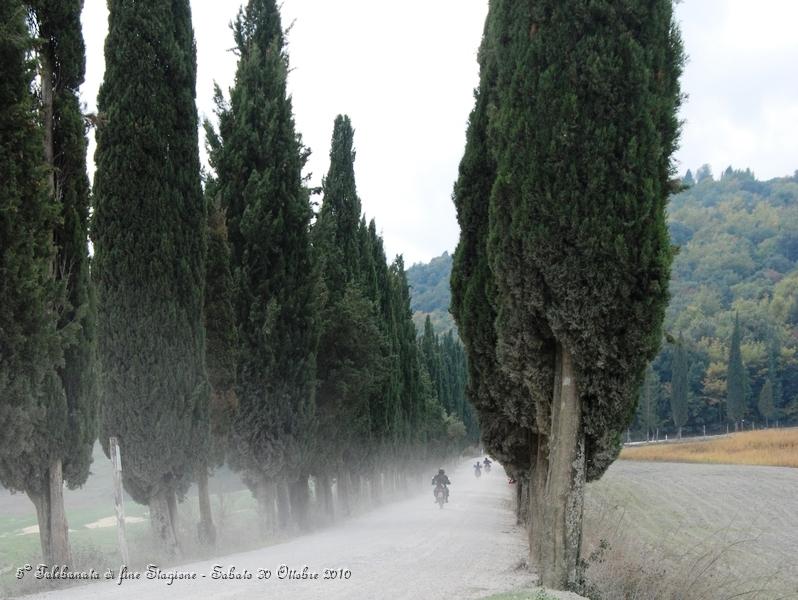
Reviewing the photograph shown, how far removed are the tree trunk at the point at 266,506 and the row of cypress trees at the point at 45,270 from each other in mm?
9171

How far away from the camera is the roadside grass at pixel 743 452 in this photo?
53.3 m

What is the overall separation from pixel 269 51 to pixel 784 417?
9989 centimetres

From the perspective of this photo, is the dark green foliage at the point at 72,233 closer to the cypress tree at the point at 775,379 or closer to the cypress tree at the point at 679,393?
the cypress tree at the point at 679,393

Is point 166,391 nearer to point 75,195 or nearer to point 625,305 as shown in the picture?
point 75,195

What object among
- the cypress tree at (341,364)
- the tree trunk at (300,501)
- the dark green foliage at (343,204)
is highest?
the dark green foliage at (343,204)

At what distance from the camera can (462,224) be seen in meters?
15.1

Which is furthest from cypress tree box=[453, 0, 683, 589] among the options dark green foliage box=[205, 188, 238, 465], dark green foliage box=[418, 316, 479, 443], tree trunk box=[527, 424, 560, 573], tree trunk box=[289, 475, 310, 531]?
dark green foliage box=[418, 316, 479, 443]

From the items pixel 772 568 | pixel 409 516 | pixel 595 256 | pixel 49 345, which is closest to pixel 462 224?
pixel 595 256

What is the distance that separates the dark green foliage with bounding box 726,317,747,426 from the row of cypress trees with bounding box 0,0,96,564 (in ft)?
311

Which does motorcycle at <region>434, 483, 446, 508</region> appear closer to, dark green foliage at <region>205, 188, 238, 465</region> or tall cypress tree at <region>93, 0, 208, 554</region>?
dark green foliage at <region>205, 188, 238, 465</region>

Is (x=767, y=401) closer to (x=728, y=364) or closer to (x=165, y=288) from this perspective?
(x=728, y=364)

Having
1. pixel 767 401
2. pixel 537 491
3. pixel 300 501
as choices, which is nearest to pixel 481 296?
pixel 537 491

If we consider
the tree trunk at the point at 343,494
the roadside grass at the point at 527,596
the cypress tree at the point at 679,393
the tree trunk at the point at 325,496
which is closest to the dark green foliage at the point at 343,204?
the tree trunk at the point at 325,496

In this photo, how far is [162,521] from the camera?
16000 mm
